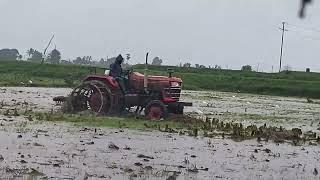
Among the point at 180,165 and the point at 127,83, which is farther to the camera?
the point at 127,83

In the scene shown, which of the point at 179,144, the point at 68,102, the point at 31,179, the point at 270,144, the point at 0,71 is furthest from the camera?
the point at 0,71

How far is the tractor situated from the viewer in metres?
20.6

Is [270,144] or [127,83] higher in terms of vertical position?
[127,83]

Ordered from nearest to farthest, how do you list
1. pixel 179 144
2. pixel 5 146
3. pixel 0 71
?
pixel 5 146 → pixel 179 144 → pixel 0 71

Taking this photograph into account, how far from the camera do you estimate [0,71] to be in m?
69.0

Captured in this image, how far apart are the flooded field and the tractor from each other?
373cm

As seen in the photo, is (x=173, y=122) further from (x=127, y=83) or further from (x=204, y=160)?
(x=204, y=160)

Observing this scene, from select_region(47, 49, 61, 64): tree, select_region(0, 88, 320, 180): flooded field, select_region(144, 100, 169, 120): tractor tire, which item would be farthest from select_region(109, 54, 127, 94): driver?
select_region(47, 49, 61, 64): tree

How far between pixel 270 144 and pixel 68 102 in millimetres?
8312

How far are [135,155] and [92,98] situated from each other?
362 inches

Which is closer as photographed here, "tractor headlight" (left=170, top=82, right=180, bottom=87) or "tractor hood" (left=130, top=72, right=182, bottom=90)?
"tractor hood" (left=130, top=72, right=182, bottom=90)

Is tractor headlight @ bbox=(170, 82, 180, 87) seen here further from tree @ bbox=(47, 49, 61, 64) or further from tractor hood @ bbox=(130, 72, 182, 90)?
tree @ bbox=(47, 49, 61, 64)

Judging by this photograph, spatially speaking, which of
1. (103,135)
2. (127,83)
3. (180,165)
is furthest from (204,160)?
(127,83)

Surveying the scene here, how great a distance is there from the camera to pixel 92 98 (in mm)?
21000
